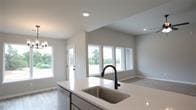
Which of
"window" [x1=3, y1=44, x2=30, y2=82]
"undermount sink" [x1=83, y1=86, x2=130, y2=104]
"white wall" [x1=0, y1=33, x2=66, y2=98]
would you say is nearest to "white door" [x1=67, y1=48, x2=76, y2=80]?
"white wall" [x1=0, y1=33, x2=66, y2=98]

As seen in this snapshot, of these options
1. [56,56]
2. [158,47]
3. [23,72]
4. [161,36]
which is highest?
[161,36]

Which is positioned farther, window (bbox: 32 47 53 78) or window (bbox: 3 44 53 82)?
window (bbox: 32 47 53 78)

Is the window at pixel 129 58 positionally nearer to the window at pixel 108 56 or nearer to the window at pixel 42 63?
the window at pixel 108 56

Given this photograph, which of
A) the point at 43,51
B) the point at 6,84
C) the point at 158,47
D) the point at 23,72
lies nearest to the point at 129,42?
the point at 158,47

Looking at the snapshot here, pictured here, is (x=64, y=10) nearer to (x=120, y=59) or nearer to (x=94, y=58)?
(x=94, y=58)

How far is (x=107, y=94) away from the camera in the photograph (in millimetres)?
1855

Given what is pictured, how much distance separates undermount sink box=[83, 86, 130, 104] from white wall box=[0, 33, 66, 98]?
4.02 meters

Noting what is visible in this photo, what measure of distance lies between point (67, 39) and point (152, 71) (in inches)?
210

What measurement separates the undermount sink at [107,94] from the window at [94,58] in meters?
3.48

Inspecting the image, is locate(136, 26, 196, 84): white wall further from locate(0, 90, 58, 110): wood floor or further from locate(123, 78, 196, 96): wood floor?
locate(0, 90, 58, 110): wood floor

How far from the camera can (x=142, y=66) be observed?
7719 mm

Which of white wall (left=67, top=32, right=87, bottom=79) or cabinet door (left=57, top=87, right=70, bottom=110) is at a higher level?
white wall (left=67, top=32, right=87, bottom=79)

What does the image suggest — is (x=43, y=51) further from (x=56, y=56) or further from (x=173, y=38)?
(x=173, y=38)

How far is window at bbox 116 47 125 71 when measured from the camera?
6.89 meters
